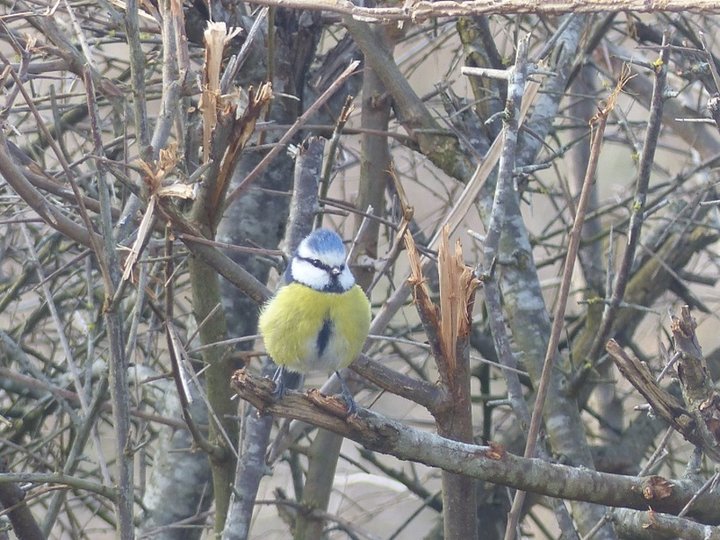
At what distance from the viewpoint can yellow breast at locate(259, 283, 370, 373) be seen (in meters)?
2.54

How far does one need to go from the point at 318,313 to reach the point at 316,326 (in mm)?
37

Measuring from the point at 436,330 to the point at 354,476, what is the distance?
102 inches

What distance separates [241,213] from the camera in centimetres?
374

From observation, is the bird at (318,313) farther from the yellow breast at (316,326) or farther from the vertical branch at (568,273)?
the vertical branch at (568,273)

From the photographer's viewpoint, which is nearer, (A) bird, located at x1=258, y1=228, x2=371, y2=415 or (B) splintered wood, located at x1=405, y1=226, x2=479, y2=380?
(B) splintered wood, located at x1=405, y1=226, x2=479, y2=380

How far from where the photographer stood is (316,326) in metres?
2.56

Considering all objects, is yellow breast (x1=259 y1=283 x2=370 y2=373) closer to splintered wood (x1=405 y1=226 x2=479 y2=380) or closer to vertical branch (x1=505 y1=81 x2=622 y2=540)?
splintered wood (x1=405 y1=226 x2=479 y2=380)

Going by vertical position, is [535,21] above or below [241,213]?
above

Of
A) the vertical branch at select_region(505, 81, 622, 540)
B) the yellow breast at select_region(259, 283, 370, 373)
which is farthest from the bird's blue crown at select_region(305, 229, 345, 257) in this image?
the vertical branch at select_region(505, 81, 622, 540)

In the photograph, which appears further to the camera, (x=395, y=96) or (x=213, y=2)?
(x=395, y=96)

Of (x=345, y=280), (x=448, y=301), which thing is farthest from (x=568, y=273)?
(x=345, y=280)

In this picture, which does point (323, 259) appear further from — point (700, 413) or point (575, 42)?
point (575, 42)

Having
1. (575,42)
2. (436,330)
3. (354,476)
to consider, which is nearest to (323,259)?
(436,330)

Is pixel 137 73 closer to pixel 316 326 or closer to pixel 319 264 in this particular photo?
pixel 319 264
